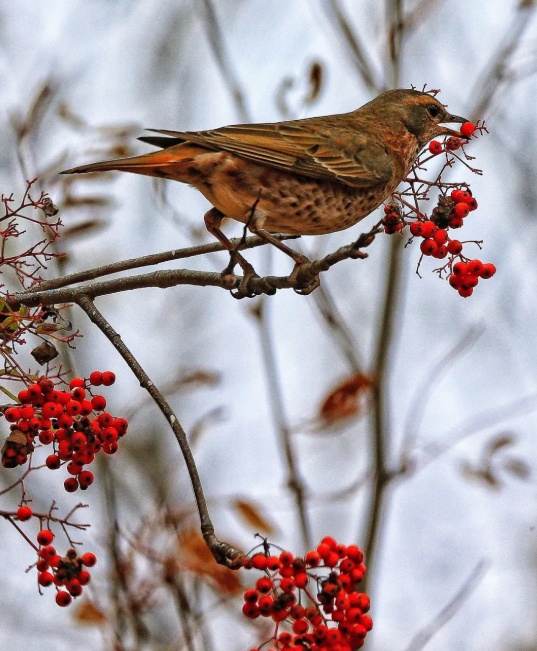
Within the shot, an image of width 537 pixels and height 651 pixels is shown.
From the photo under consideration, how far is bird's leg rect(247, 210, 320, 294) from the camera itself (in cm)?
287

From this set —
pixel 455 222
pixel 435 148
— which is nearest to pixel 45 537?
pixel 455 222

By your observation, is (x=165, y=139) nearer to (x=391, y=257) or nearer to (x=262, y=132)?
(x=262, y=132)

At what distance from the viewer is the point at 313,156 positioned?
4.33 meters

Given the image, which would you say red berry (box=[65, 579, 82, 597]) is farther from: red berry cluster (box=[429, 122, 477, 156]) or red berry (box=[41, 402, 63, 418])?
red berry cluster (box=[429, 122, 477, 156])

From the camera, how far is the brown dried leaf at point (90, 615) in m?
4.59

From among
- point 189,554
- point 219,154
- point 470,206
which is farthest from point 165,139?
point 189,554

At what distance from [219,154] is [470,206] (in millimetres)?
1228

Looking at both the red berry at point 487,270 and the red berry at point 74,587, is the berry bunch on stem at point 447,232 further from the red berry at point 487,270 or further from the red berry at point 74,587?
the red berry at point 74,587

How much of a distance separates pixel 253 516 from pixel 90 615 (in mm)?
996

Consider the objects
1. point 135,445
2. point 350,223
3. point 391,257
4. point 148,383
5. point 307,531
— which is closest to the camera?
point 148,383

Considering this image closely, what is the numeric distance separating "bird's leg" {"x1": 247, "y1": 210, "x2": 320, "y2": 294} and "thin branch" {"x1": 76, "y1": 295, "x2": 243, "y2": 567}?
57cm

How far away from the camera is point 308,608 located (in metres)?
2.37

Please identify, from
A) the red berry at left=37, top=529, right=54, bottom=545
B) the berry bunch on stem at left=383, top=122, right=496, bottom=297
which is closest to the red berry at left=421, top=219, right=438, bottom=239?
the berry bunch on stem at left=383, top=122, right=496, bottom=297

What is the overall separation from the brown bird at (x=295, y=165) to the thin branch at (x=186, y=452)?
0.57 meters
